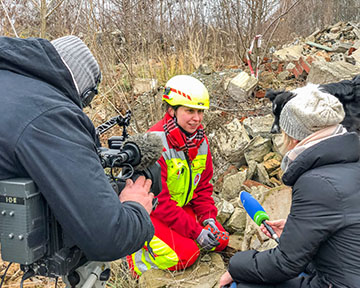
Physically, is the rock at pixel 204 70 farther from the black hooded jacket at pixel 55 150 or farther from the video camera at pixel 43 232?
the black hooded jacket at pixel 55 150

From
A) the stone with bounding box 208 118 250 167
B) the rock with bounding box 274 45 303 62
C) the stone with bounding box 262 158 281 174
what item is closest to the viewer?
the stone with bounding box 262 158 281 174

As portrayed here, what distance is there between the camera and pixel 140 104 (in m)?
5.99

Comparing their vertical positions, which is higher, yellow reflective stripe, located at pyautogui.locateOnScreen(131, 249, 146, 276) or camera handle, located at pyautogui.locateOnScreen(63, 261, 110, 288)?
camera handle, located at pyautogui.locateOnScreen(63, 261, 110, 288)

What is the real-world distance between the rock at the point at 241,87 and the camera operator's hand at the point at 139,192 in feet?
14.6

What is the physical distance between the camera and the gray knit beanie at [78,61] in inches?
57.5

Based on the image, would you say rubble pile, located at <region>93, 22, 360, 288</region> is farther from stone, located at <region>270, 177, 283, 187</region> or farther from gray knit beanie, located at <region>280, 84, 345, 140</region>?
gray knit beanie, located at <region>280, 84, 345, 140</region>

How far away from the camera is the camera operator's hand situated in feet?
5.05

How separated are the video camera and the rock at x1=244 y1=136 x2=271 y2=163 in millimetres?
2861

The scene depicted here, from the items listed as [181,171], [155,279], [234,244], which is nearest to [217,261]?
[234,244]

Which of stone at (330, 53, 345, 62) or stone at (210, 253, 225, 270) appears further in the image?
stone at (330, 53, 345, 62)

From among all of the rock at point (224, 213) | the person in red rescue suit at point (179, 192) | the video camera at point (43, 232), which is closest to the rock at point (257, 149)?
the rock at point (224, 213)

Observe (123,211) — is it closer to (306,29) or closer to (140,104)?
(140,104)

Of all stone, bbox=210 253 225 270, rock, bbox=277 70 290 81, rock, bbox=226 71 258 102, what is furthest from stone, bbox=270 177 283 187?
rock, bbox=277 70 290 81

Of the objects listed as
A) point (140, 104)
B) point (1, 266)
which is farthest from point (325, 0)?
point (1, 266)
